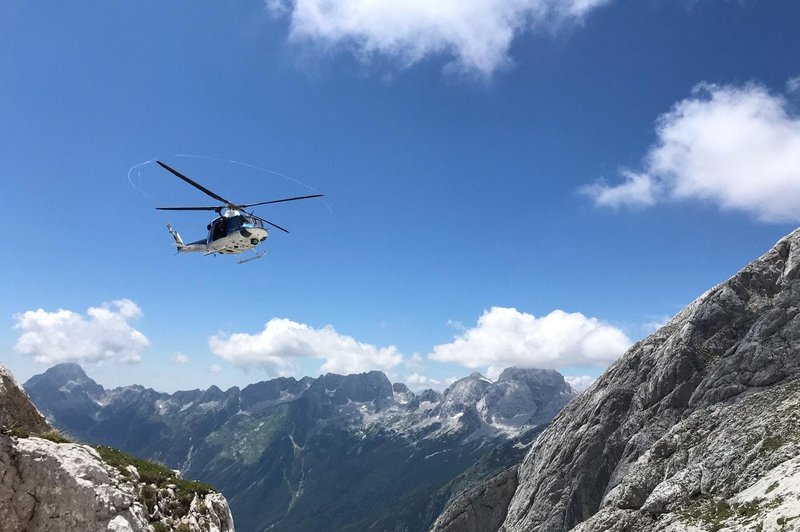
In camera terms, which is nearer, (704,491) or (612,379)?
(704,491)

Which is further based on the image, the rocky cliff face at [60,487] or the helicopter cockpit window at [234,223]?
the helicopter cockpit window at [234,223]

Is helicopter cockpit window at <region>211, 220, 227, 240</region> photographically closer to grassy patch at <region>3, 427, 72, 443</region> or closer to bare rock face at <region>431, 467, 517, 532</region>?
grassy patch at <region>3, 427, 72, 443</region>

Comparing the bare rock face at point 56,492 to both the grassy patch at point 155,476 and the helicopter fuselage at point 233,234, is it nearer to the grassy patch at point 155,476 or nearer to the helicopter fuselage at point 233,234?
the grassy patch at point 155,476

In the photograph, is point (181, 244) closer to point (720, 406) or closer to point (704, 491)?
point (704, 491)

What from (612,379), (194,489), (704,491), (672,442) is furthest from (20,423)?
(612,379)

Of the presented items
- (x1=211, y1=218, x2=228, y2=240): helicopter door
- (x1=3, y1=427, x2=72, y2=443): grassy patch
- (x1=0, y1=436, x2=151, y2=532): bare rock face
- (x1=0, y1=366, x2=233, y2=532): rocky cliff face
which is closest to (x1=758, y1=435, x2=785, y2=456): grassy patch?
(x1=0, y1=366, x2=233, y2=532): rocky cliff face

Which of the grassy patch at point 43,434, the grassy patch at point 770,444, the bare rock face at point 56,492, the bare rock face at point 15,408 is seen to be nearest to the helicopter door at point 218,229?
the bare rock face at point 15,408
